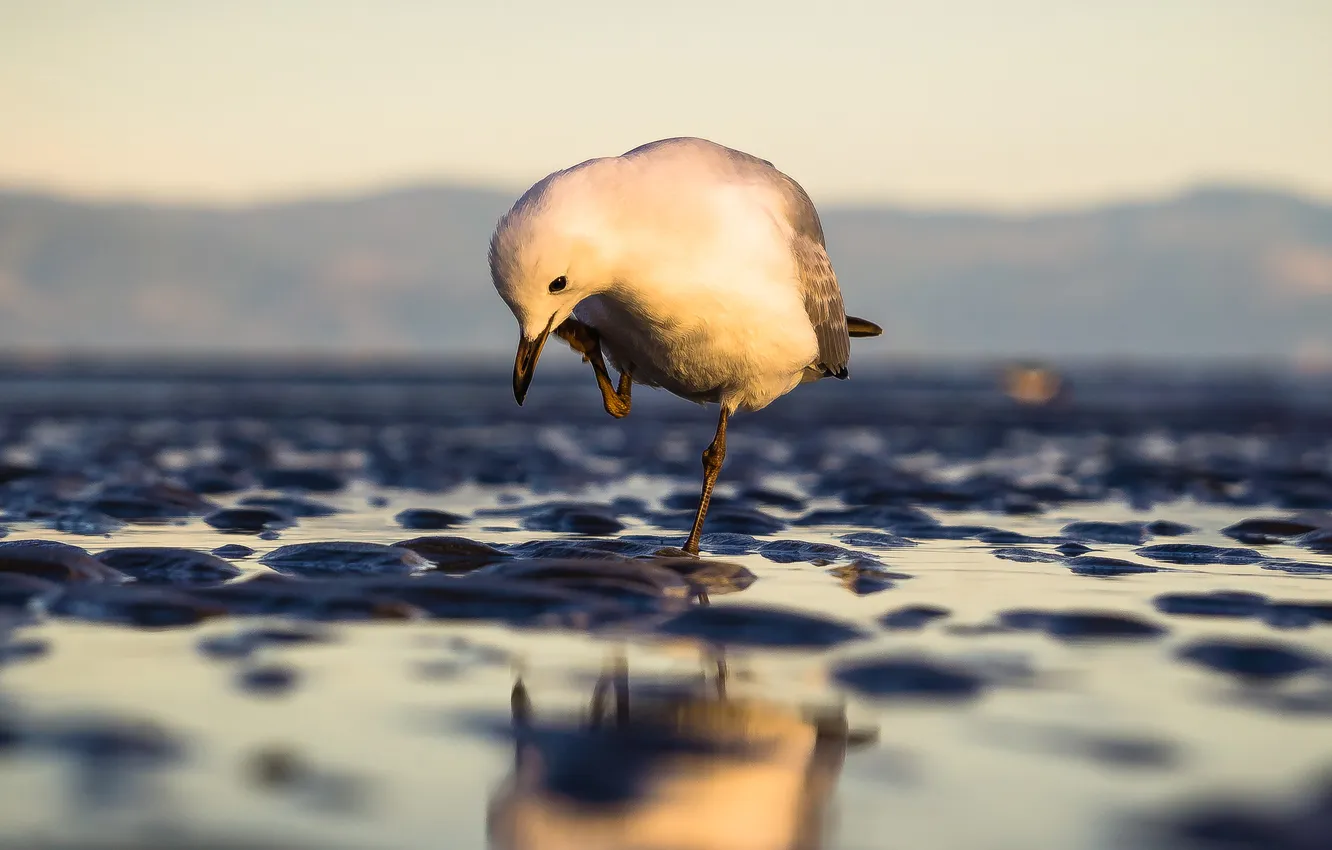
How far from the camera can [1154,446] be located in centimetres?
1653

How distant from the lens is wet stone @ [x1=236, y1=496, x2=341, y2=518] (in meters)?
7.96

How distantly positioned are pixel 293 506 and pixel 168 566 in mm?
2814

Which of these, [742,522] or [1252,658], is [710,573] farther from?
[742,522]

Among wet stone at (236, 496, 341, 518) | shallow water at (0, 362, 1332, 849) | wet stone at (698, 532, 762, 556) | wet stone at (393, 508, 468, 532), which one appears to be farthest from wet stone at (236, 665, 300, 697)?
wet stone at (236, 496, 341, 518)

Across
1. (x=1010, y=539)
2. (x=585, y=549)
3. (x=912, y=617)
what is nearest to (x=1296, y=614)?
(x=912, y=617)

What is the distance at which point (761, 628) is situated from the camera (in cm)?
439

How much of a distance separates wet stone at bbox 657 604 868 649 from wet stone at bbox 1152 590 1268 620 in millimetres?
1243

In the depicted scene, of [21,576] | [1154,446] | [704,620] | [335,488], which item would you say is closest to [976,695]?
[704,620]

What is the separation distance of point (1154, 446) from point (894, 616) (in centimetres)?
1281

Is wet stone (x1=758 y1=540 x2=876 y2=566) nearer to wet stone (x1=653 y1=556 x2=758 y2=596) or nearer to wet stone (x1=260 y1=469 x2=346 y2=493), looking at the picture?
wet stone (x1=653 y1=556 x2=758 y2=596)

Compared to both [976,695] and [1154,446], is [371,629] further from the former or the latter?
[1154,446]

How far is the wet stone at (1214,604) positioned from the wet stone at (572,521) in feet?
10.4

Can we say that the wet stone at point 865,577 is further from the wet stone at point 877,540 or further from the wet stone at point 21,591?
the wet stone at point 21,591

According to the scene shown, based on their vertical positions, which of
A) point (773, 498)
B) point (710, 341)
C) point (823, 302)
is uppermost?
point (823, 302)
